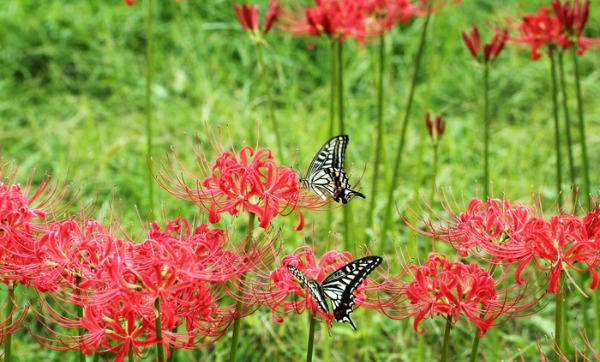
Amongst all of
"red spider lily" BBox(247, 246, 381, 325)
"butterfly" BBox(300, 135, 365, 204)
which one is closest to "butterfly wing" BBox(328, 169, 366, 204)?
"butterfly" BBox(300, 135, 365, 204)

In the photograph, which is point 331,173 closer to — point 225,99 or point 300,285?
point 300,285

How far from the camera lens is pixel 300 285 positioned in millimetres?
1880

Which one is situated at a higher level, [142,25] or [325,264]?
[142,25]

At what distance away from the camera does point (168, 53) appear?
6543 millimetres

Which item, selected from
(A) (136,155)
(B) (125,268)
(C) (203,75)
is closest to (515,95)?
(C) (203,75)

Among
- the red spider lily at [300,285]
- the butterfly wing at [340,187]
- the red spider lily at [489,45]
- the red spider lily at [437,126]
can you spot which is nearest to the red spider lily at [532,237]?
the red spider lily at [300,285]

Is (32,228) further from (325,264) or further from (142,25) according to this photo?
(142,25)

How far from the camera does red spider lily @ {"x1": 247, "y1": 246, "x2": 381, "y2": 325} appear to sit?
188 cm

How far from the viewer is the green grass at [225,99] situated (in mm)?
5043

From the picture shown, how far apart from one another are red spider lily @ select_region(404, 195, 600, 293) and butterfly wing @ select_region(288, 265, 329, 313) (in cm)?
27

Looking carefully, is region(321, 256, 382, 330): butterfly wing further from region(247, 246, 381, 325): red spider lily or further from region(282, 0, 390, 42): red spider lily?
region(282, 0, 390, 42): red spider lily

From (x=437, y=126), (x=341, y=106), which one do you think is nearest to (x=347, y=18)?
(x=341, y=106)

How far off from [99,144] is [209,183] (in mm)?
3390

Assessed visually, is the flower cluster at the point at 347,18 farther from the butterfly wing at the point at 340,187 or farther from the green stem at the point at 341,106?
the butterfly wing at the point at 340,187
